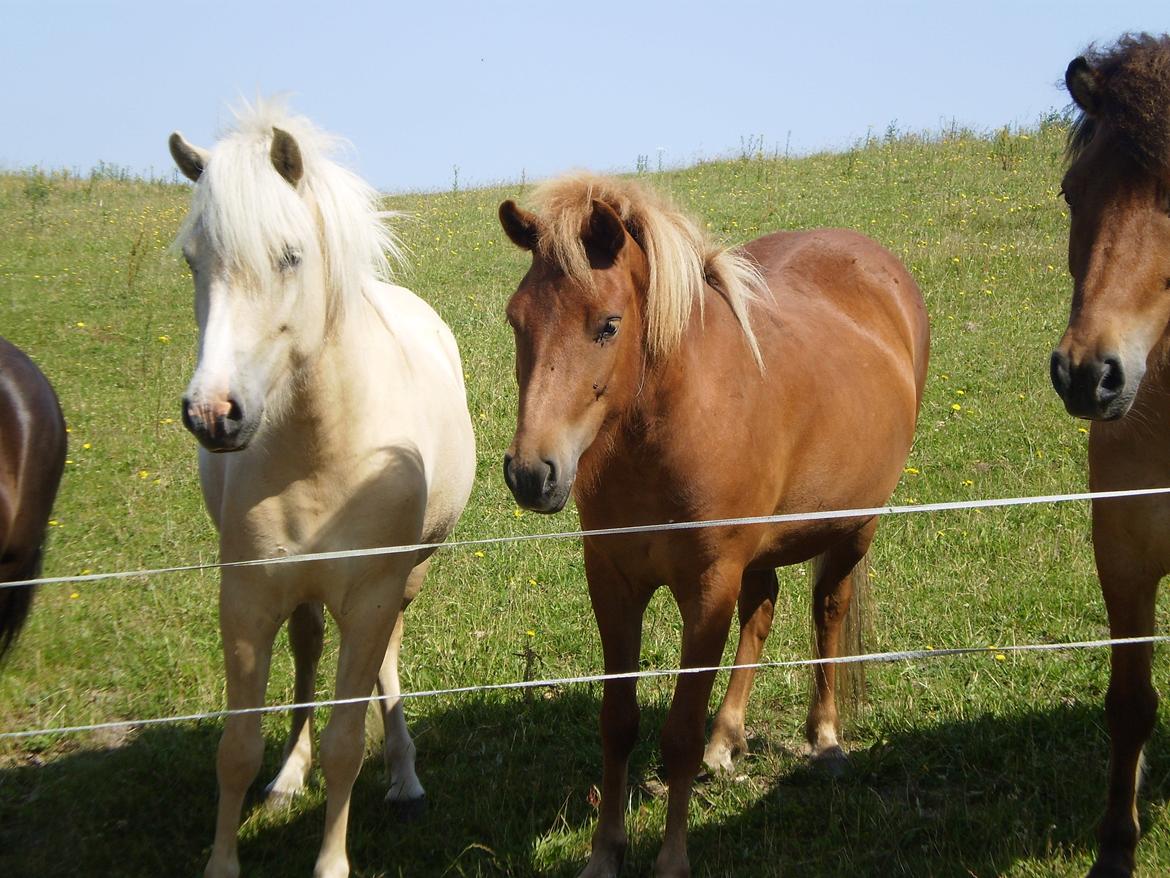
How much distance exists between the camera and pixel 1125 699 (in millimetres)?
3340

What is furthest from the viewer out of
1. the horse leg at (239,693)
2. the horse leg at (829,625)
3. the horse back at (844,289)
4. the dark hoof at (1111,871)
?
the horse back at (844,289)

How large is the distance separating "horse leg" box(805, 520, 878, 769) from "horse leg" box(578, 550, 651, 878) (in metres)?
1.16

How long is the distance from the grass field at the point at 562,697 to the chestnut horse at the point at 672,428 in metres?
0.41

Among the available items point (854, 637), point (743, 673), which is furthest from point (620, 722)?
point (854, 637)

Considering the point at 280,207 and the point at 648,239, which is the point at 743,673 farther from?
the point at 280,207

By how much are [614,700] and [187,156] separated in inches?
88.2

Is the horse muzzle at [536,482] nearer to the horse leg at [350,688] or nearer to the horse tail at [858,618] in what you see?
the horse leg at [350,688]

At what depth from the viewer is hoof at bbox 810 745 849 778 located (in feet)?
13.9

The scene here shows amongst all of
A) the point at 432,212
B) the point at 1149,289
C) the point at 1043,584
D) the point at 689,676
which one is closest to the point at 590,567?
the point at 689,676

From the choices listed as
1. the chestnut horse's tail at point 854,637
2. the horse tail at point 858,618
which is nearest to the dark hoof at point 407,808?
the chestnut horse's tail at point 854,637

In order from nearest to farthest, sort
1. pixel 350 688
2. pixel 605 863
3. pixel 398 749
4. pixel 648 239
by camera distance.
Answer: pixel 648 239
pixel 350 688
pixel 605 863
pixel 398 749

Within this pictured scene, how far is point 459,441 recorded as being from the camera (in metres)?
4.21

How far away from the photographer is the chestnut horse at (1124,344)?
2.56 m

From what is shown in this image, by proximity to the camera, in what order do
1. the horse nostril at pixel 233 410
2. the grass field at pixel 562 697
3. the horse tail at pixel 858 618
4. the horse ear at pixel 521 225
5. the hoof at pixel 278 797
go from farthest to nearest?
the horse tail at pixel 858 618 < the hoof at pixel 278 797 < the grass field at pixel 562 697 < the horse ear at pixel 521 225 < the horse nostril at pixel 233 410
